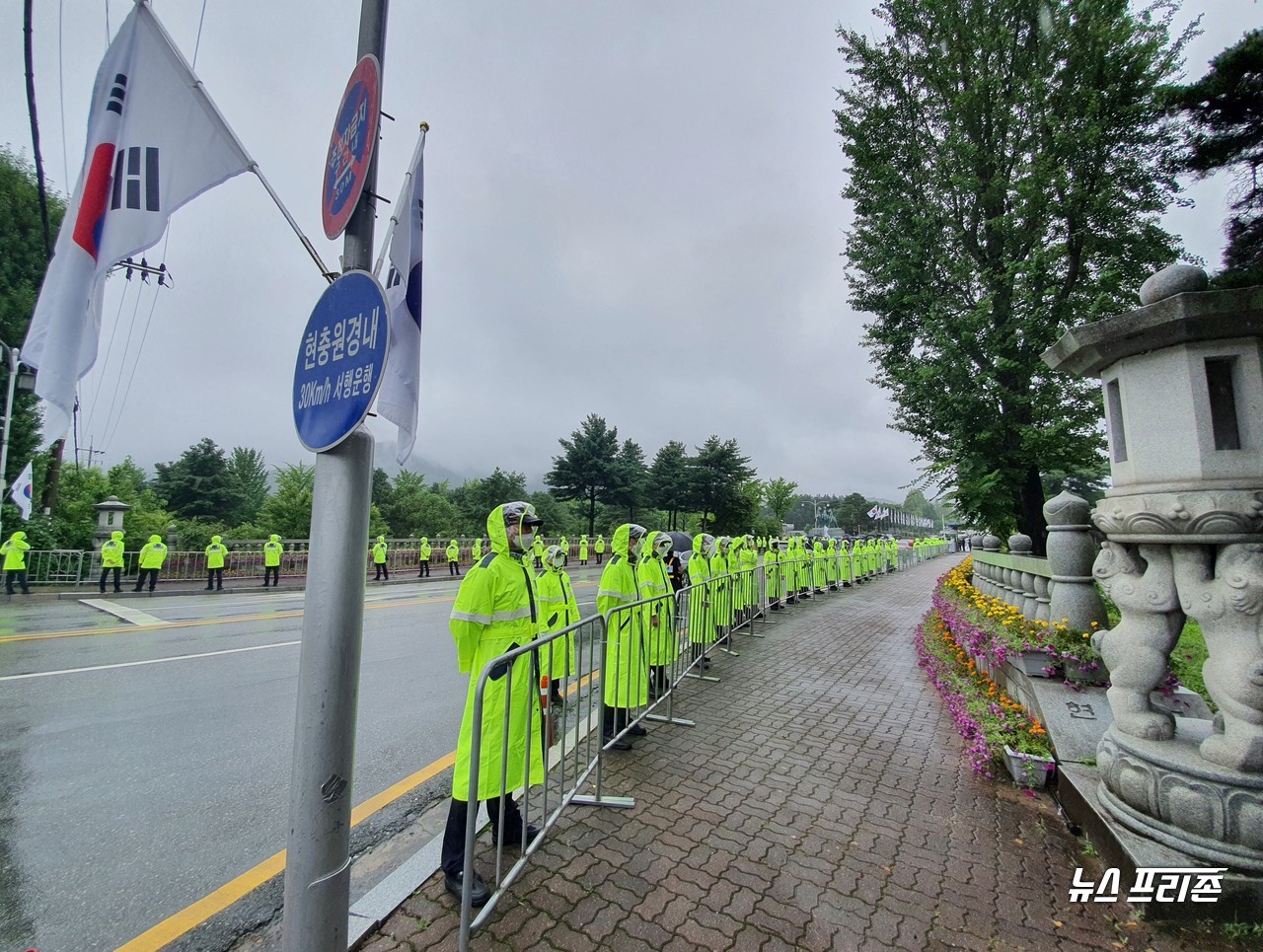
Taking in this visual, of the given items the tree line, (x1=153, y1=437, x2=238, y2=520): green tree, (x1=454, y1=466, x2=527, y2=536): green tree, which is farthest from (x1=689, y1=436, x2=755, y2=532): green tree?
(x1=153, y1=437, x2=238, y2=520): green tree

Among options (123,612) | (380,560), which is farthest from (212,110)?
(380,560)

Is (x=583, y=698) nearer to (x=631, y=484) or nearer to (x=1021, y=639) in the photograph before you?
(x=1021, y=639)

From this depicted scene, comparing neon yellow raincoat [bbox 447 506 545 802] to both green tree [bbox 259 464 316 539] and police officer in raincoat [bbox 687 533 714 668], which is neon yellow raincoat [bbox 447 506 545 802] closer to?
police officer in raincoat [bbox 687 533 714 668]

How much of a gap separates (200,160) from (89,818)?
391cm

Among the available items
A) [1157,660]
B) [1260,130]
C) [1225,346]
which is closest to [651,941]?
[1157,660]

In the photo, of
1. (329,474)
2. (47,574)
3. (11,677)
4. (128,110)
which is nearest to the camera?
(329,474)

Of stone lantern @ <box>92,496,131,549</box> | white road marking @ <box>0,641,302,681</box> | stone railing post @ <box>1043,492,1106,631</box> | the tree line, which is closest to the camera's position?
stone railing post @ <box>1043,492,1106,631</box>

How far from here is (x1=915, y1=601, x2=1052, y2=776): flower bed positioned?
3.98m

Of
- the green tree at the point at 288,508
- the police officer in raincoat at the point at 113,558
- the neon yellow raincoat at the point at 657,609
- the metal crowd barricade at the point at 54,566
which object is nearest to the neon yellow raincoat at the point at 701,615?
the neon yellow raincoat at the point at 657,609

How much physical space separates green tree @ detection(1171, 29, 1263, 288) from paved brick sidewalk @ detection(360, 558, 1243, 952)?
6656 millimetres

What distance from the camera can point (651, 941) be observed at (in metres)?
2.36

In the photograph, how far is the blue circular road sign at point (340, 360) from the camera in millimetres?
1915

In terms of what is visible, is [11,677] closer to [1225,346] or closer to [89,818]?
[89,818]

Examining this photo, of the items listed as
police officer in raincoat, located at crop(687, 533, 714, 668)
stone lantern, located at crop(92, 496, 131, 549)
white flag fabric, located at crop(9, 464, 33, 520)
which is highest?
white flag fabric, located at crop(9, 464, 33, 520)
